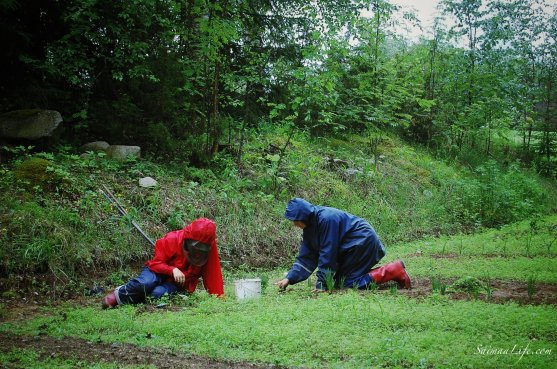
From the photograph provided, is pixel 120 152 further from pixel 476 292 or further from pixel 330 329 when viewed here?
pixel 476 292

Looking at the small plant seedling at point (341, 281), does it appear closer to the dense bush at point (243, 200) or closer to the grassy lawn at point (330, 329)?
the grassy lawn at point (330, 329)

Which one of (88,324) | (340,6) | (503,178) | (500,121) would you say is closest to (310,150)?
(340,6)

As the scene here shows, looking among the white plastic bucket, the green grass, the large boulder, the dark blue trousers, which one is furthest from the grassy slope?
the large boulder

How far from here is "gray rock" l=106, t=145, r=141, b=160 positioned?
10.0m

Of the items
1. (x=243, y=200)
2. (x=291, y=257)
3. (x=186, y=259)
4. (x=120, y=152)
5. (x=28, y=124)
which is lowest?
(x=291, y=257)

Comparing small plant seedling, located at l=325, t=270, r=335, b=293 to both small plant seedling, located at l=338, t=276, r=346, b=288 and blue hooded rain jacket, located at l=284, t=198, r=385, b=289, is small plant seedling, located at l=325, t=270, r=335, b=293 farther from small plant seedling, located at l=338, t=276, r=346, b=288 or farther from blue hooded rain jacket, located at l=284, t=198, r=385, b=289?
small plant seedling, located at l=338, t=276, r=346, b=288

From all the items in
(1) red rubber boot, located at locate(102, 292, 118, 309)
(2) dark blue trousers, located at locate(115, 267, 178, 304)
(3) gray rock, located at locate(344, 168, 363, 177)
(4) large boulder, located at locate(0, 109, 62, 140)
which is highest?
(4) large boulder, located at locate(0, 109, 62, 140)

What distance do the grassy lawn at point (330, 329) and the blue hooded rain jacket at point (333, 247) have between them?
0.37m

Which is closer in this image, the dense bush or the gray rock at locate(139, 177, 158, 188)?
the dense bush

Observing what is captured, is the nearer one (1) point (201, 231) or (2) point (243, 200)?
(1) point (201, 231)

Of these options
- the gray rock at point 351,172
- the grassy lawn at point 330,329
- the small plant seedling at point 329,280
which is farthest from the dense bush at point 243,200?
the small plant seedling at point 329,280

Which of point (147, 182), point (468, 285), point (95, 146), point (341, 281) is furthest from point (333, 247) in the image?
point (95, 146)

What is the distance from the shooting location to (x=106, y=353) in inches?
154

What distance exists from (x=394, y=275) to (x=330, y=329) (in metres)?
1.98
